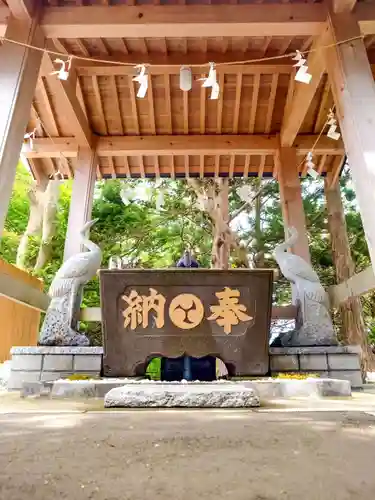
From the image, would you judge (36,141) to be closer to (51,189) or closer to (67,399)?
(51,189)

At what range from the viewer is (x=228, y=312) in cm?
341

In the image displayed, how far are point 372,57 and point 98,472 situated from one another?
216 inches

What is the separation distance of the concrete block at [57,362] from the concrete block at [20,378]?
4.7 inches

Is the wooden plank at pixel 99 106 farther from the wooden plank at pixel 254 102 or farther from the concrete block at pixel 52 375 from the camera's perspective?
the concrete block at pixel 52 375

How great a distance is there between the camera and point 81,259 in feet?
14.3

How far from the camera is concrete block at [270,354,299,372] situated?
3.76m

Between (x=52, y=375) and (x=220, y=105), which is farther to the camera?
(x=220, y=105)

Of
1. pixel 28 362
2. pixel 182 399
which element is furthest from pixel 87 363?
pixel 182 399

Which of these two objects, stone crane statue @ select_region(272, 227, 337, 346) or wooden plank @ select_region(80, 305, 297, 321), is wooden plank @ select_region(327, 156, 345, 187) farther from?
wooden plank @ select_region(80, 305, 297, 321)

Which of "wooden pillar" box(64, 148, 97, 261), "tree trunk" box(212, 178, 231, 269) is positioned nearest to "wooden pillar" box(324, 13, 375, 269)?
"wooden pillar" box(64, 148, 97, 261)

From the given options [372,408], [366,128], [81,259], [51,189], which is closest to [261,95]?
[366,128]

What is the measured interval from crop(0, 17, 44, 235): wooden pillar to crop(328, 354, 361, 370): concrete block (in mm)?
3393

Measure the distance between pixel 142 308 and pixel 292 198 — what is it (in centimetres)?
315

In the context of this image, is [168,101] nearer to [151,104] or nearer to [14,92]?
[151,104]
